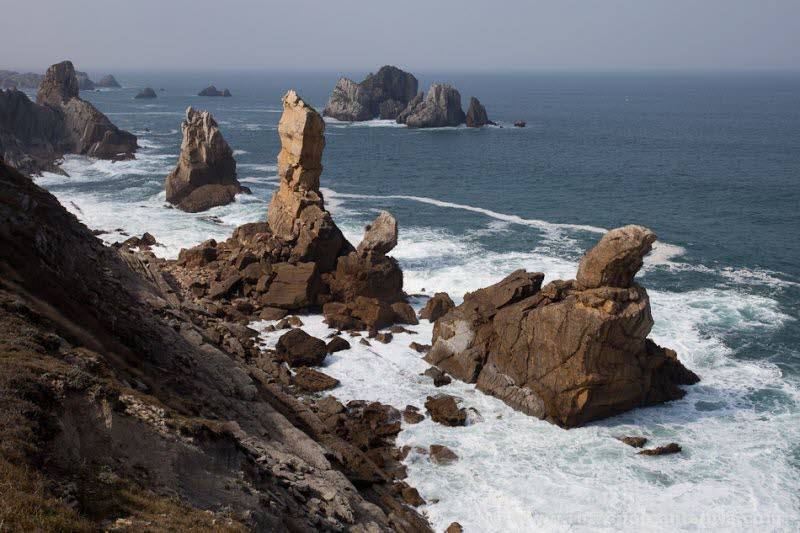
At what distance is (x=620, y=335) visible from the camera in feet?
101

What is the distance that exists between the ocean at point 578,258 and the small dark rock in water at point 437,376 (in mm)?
320

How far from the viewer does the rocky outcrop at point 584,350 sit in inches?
1203

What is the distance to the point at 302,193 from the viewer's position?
4922 centimetres

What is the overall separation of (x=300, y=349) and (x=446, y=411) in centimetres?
873

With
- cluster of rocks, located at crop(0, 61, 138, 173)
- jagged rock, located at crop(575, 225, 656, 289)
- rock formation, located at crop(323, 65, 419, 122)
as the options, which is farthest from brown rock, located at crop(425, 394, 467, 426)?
rock formation, located at crop(323, 65, 419, 122)

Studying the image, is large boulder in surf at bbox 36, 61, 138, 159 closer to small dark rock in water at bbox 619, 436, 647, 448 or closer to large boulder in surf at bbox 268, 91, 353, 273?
large boulder in surf at bbox 268, 91, 353, 273

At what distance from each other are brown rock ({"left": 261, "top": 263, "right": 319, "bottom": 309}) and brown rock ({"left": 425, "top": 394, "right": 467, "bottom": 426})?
42.3 ft

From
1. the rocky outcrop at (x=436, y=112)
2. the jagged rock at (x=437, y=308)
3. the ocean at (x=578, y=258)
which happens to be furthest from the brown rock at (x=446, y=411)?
the rocky outcrop at (x=436, y=112)

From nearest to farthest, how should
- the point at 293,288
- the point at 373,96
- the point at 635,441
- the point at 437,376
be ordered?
1. the point at 635,441
2. the point at 437,376
3. the point at 293,288
4. the point at 373,96

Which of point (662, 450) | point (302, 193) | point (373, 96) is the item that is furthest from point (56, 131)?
point (662, 450)

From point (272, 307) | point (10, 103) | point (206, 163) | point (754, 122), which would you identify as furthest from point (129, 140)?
point (754, 122)

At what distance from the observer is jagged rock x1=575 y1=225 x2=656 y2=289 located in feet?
101

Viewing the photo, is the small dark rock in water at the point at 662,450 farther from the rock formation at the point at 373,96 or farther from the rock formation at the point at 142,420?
the rock formation at the point at 373,96

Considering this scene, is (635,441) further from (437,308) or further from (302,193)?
(302,193)
